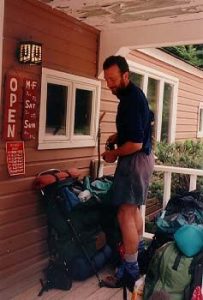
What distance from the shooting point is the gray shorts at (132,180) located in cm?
319

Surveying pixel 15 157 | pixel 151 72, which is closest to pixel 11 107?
pixel 15 157

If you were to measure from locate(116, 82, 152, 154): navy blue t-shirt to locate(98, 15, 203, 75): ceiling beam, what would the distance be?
953mm

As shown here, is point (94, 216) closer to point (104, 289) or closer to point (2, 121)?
point (104, 289)

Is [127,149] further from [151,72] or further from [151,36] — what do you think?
[151,72]

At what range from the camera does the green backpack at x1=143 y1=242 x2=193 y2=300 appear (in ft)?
7.97

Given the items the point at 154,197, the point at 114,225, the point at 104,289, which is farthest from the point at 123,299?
the point at 154,197

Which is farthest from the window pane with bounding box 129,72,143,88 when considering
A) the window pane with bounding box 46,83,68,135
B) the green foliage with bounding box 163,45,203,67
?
the green foliage with bounding box 163,45,203,67

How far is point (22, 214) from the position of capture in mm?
3566

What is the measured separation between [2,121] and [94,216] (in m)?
1.21

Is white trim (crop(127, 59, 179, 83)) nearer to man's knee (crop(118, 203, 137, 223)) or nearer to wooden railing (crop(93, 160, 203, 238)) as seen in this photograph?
wooden railing (crop(93, 160, 203, 238))

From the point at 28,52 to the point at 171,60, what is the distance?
4.37 m

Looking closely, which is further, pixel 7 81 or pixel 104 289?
pixel 104 289

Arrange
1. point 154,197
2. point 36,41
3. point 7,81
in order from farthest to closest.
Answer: point 154,197, point 36,41, point 7,81

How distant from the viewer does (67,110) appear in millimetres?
4023
